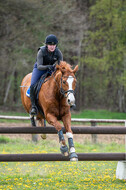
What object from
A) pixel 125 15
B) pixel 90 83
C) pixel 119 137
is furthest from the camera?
pixel 90 83

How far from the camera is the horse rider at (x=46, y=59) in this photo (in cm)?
631

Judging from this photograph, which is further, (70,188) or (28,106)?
(28,106)

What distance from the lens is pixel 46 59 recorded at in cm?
665

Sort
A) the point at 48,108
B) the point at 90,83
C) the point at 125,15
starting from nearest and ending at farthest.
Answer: the point at 48,108
the point at 125,15
the point at 90,83

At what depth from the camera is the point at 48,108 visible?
602cm

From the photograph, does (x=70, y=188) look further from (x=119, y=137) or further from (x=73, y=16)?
(x=73, y=16)

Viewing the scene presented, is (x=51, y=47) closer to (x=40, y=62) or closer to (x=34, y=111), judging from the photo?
(x=40, y=62)

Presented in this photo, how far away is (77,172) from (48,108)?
2409 mm

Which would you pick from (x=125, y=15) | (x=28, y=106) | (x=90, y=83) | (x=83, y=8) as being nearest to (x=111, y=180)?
(x=28, y=106)

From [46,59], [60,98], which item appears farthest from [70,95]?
[46,59]

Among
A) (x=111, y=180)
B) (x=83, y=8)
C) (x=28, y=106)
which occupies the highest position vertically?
(x=83, y=8)

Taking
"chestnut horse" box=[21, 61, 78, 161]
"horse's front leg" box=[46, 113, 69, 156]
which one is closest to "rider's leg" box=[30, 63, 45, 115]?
"chestnut horse" box=[21, 61, 78, 161]

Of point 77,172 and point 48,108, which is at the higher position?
point 48,108

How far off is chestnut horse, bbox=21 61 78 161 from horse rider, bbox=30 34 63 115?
215 mm
